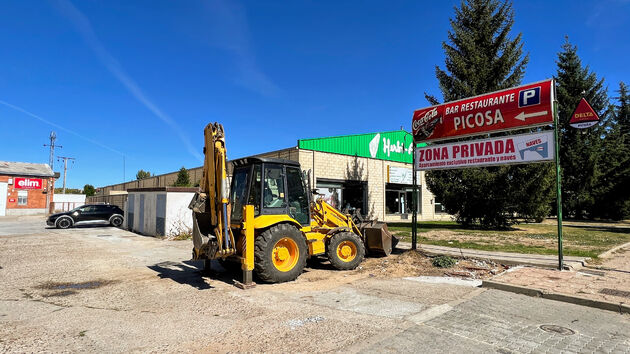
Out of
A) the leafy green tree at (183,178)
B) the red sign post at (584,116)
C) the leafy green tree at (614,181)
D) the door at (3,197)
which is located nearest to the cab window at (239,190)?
the red sign post at (584,116)

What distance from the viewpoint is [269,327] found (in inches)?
184

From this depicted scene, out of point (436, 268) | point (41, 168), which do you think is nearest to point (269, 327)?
point (436, 268)

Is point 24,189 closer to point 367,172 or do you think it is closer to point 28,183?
point 28,183

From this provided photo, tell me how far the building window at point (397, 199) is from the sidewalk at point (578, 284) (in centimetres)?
1864

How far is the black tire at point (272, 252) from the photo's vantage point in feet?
22.9

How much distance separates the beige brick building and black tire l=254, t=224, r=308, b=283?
12851mm

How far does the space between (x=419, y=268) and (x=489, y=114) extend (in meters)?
4.51

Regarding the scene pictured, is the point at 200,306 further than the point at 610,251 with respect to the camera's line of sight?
No

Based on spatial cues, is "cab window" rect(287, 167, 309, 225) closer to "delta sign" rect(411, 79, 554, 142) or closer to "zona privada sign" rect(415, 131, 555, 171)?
"zona privada sign" rect(415, 131, 555, 171)

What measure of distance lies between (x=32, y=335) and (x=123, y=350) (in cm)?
143

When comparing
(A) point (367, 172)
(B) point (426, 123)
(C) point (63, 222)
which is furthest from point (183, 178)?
(B) point (426, 123)

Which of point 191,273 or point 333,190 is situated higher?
point 333,190

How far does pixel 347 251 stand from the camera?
883 centimetres

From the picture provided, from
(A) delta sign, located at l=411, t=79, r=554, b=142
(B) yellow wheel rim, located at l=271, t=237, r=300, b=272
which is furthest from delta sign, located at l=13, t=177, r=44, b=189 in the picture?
(A) delta sign, located at l=411, t=79, r=554, b=142
